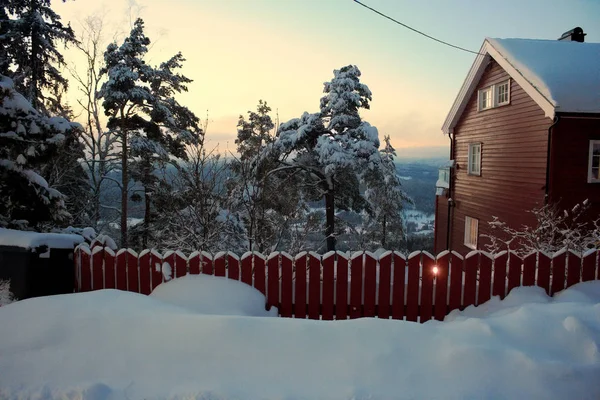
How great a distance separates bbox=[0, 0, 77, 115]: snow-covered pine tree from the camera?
50.9 feet

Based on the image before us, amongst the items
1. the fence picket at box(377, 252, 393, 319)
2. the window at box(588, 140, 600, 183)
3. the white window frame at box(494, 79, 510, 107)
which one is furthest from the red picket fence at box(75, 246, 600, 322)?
the white window frame at box(494, 79, 510, 107)

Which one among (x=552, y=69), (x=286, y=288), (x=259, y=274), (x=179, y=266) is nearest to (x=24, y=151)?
(x=179, y=266)

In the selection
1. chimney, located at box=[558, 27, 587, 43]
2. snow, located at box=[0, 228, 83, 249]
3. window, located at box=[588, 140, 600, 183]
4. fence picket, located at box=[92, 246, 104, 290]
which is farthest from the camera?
chimney, located at box=[558, 27, 587, 43]

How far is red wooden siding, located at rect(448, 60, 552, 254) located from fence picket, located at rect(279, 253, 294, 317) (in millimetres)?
10093

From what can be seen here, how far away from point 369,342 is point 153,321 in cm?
205

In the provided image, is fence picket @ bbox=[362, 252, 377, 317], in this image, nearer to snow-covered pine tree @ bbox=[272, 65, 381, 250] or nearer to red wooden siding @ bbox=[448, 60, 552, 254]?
red wooden siding @ bbox=[448, 60, 552, 254]

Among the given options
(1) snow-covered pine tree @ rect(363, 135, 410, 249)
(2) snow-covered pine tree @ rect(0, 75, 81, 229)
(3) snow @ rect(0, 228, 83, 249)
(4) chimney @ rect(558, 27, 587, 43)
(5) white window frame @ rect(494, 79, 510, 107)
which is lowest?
(1) snow-covered pine tree @ rect(363, 135, 410, 249)

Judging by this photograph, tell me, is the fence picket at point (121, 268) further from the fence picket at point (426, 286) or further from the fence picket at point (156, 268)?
the fence picket at point (426, 286)

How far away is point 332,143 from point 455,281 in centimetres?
1510

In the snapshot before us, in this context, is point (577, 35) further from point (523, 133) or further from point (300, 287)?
point (300, 287)

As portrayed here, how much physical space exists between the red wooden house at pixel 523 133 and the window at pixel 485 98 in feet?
0.13

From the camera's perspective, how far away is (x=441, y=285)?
5160 millimetres

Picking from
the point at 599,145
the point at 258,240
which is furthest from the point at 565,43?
the point at 258,240

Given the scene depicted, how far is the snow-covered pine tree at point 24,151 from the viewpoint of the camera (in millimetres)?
5777
